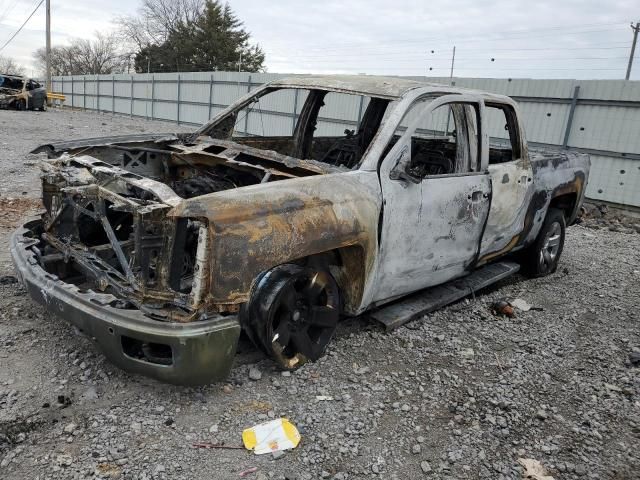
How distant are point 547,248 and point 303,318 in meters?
3.40

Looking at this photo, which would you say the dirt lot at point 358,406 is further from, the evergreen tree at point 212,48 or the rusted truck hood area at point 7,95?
the evergreen tree at point 212,48

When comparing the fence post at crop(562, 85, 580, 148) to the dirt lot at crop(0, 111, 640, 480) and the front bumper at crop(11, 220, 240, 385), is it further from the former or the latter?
the front bumper at crop(11, 220, 240, 385)

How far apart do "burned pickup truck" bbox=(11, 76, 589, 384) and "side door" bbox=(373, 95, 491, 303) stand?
0.04 ft

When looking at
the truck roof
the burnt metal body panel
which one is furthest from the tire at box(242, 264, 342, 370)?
the burnt metal body panel

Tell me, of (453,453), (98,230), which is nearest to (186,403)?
(453,453)

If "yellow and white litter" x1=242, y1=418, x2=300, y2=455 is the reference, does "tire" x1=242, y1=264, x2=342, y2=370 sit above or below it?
above

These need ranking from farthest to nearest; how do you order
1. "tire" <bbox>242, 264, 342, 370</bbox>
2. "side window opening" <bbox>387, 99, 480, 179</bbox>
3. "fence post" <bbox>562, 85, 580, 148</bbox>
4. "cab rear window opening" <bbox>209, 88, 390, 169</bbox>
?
"fence post" <bbox>562, 85, 580, 148</bbox> < "cab rear window opening" <bbox>209, 88, 390, 169</bbox> < "side window opening" <bbox>387, 99, 480, 179</bbox> < "tire" <bbox>242, 264, 342, 370</bbox>

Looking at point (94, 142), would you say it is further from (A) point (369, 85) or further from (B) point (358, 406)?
(B) point (358, 406)

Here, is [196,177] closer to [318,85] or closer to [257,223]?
[318,85]

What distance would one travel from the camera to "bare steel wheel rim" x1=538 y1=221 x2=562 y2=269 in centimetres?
532

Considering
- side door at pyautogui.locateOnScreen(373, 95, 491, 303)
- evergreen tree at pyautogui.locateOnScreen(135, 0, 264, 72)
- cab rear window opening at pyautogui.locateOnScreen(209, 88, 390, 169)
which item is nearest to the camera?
side door at pyautogui.locateOnScreen(373, 95, 491, 303)

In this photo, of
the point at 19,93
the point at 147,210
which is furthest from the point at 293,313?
the point at 19,93

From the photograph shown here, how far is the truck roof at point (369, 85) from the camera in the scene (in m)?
3.68

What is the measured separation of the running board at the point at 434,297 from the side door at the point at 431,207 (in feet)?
0.62
